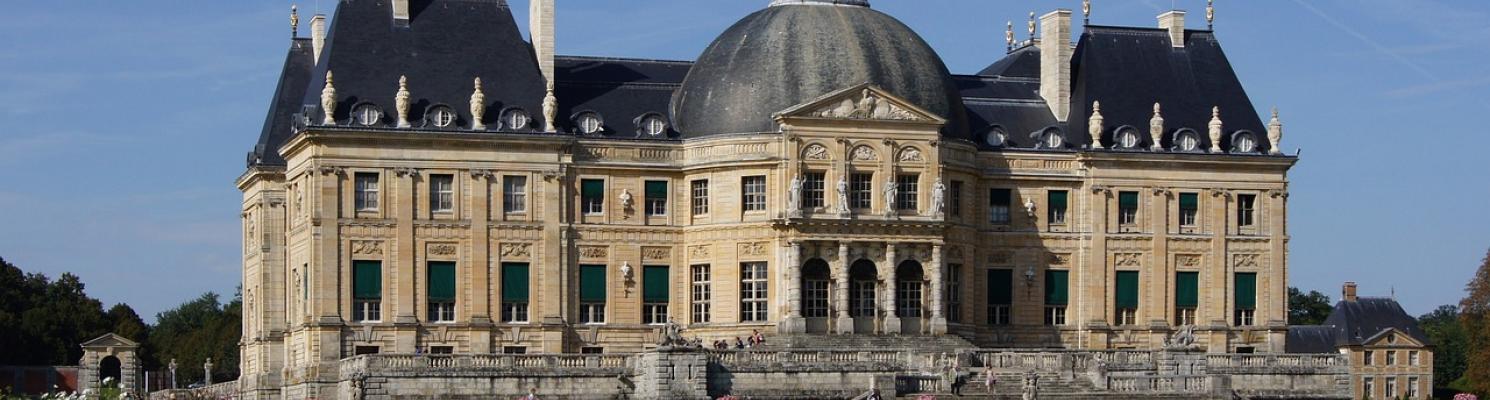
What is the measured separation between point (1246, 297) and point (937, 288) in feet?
35.1

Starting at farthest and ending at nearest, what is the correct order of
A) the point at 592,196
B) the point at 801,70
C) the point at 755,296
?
the point at 801,70, the point at 592,196, the point at 755,296

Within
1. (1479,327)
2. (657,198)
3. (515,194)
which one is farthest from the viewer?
(1479,327)

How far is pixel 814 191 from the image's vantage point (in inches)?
2749

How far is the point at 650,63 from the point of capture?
7500cm

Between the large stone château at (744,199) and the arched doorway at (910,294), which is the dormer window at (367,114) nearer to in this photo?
the large stone château at (744,199)

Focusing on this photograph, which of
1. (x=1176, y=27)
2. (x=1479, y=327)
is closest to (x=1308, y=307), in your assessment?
(x=1479, y=327)

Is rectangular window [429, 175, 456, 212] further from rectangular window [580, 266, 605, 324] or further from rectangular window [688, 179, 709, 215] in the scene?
rectangular window [688, 179, 709, 215]

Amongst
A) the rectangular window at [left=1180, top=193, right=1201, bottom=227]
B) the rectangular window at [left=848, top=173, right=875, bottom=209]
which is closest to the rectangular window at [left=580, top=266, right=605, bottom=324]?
the rectangular window at [left=848, top=173, right=875, bottom=209]

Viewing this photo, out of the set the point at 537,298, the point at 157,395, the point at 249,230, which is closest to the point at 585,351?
the point at 537,298

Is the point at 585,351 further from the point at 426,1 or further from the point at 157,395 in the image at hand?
the point at 157,395

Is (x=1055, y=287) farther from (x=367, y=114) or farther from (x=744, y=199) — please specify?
(x=367, y=114)

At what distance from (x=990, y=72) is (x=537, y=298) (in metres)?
18.5

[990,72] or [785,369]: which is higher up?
[990,72]

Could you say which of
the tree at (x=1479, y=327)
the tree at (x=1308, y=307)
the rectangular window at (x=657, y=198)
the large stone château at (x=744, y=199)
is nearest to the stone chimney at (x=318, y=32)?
the large stone château at (x=744, y=199)
